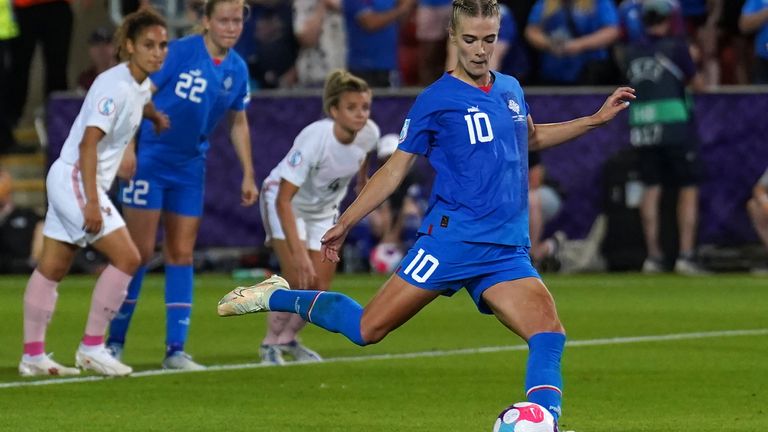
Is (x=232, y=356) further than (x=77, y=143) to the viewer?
Yes

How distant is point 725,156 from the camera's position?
20.0 metres

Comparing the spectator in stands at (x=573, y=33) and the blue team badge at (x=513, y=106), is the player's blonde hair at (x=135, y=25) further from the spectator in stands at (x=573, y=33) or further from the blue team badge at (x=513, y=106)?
the spectator in stands at (x=573, y=33)

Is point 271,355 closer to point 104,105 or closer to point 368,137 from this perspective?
point 368,137

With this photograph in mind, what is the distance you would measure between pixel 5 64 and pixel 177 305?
8815 millimetres

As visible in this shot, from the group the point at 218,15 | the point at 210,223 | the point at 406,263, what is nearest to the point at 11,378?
the point at 218,15

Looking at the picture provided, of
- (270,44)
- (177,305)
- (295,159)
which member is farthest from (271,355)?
(270,44)

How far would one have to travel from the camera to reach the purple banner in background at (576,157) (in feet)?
64.7

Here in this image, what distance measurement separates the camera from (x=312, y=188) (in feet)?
41.0

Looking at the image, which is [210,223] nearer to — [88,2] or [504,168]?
[88,2]

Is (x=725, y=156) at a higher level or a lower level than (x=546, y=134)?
lower

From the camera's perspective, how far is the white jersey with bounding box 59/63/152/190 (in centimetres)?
1095

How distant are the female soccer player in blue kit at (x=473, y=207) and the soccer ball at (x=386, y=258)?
423 inches

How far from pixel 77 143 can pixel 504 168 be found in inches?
147

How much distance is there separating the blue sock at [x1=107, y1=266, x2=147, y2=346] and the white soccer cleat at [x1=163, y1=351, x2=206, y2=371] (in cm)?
45
